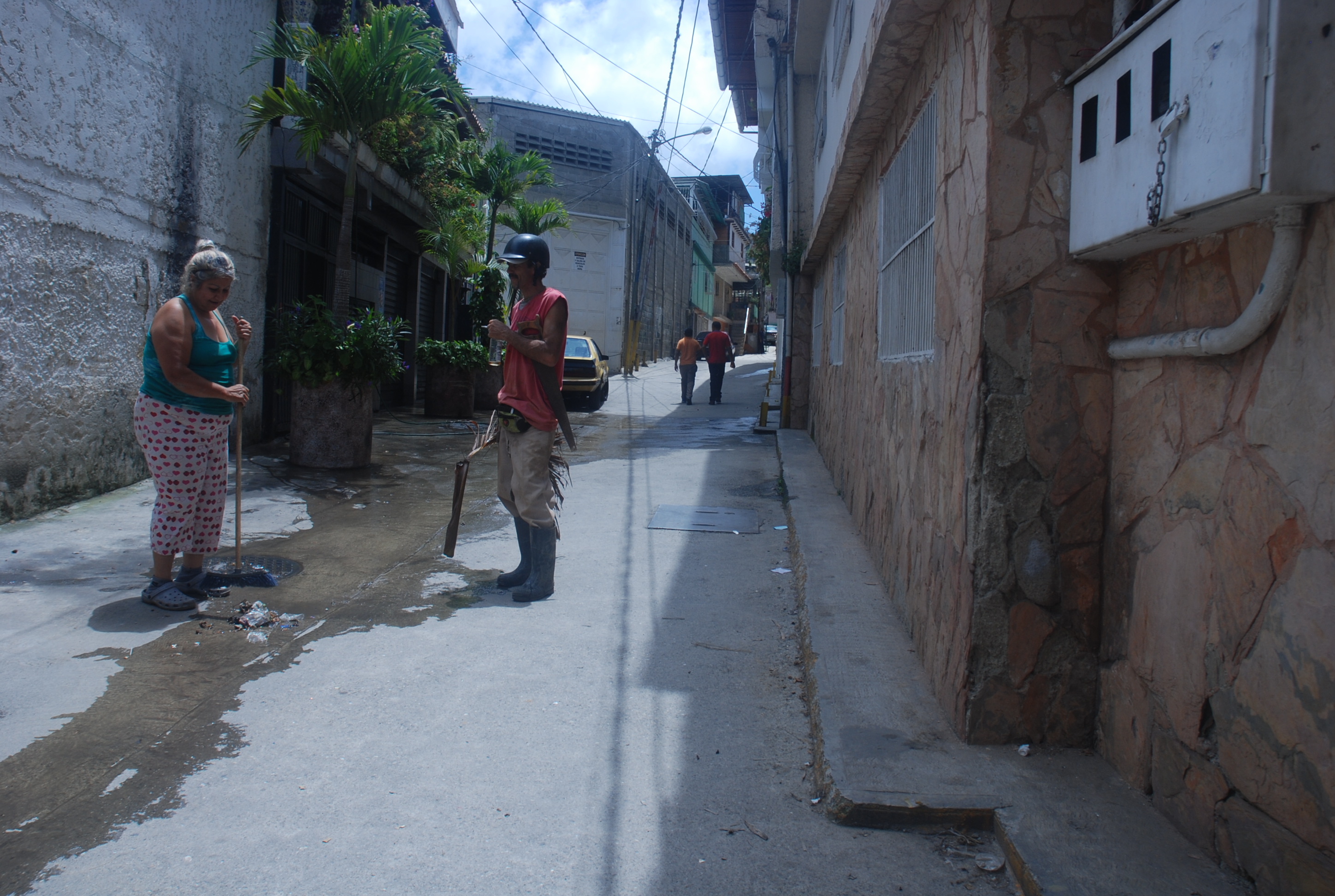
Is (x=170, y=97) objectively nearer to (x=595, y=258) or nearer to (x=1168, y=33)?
(x=1168, y=33)

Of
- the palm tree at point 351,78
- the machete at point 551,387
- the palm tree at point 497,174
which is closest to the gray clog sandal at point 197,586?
the machete at point 551,387

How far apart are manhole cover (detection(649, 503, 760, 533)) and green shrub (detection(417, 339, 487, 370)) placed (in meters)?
6.95

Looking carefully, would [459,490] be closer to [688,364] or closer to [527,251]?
[527,251]

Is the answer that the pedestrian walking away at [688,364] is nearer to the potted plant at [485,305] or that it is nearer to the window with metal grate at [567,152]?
the potted plant at [485,305]

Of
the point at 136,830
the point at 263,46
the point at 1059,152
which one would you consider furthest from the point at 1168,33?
the point at 263,46

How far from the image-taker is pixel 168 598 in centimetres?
400

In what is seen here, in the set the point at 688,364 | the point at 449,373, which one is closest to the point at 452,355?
the point at 449,373

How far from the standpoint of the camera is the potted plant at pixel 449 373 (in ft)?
43.6

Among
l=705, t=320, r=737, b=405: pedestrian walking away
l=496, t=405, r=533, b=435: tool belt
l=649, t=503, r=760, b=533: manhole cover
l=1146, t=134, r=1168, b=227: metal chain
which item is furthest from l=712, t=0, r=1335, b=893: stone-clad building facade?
l=705, t=320, r=737, b=405: pedestrian walking away

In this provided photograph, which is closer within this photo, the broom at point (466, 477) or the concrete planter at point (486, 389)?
the broom at point (466, 477)

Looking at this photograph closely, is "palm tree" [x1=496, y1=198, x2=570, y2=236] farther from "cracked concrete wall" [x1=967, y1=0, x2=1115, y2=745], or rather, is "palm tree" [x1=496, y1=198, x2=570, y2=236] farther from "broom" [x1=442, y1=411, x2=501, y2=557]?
"cracked concrete wall" [x1=967, y1=0, x2=1115, y2=745]

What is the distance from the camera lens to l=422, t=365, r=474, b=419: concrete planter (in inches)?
524

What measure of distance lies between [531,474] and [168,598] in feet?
5.60

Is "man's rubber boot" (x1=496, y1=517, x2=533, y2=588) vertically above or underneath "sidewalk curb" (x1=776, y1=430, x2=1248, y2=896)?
above
